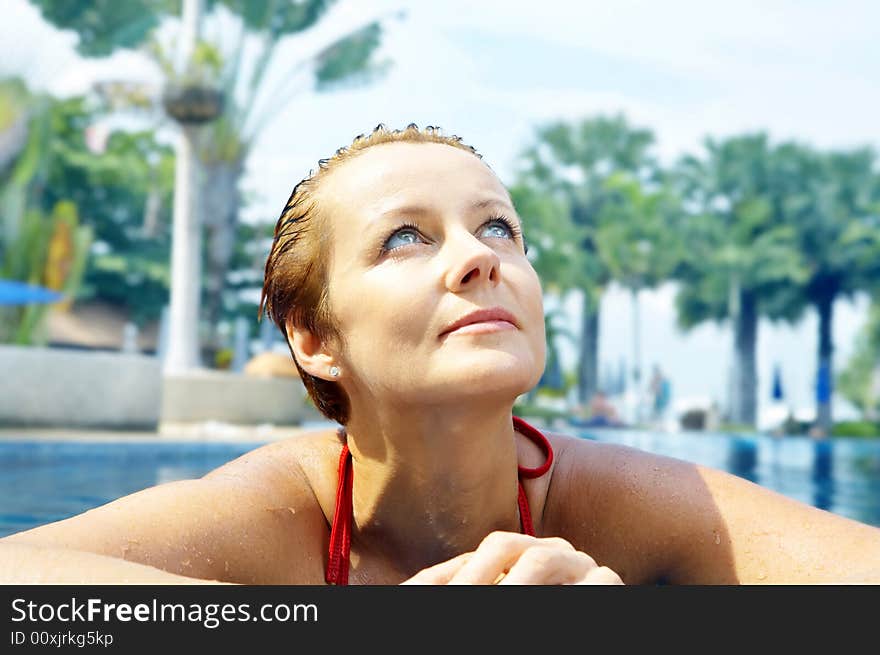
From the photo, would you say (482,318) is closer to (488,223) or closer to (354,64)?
(488,223)

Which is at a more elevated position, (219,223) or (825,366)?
(219,223)

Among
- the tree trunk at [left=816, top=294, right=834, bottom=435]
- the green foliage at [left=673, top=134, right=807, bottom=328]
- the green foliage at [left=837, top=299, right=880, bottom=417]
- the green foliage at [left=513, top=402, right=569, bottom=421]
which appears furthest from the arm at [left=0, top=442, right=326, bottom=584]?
the green foliage at [left=837, top=299, right=880, bottom=417]

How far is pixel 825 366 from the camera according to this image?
38500 millimetres

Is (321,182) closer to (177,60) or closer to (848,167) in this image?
(177,60)

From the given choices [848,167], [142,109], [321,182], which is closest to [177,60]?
[142,109]

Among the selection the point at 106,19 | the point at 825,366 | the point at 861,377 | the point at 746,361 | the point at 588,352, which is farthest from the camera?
the point at 861,377

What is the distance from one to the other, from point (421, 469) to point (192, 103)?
16.3 meters

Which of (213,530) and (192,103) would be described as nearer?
(213,530)

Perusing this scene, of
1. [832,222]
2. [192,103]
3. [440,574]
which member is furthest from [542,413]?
[440,574]

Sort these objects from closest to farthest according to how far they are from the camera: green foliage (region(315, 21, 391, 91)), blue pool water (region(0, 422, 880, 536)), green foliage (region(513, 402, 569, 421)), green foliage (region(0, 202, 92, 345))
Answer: blue pool water (region(0, 422, 880, 536)), green foliage (region(0, 202, 92, 345)), green foliage (region(315, 21, 391, 91)), green foliage (region(513, 402, 569, 421))

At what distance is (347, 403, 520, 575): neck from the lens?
1.71 meters

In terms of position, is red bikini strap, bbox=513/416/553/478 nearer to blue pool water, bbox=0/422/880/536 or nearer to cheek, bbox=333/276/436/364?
cheek, bbox=333/276/436/364

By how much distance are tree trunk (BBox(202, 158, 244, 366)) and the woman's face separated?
→ 23.5 metres
